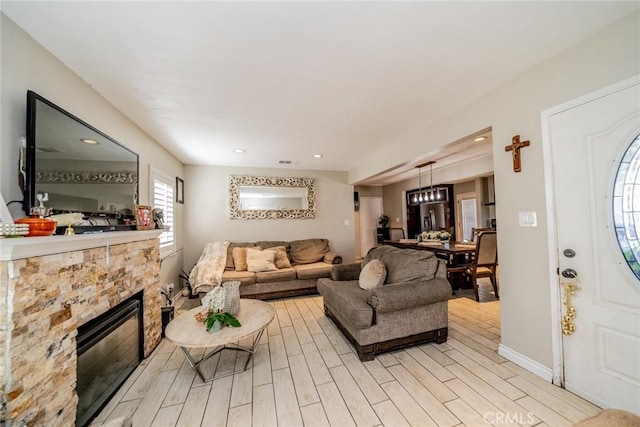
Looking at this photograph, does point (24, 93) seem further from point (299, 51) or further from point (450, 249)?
point (450, 249)

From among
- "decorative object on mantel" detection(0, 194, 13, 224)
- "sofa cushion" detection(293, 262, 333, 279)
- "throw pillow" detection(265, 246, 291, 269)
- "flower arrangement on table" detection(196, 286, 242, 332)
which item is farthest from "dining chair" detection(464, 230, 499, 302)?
"decorative object on mantel" detection(0, 194, 13, 224)

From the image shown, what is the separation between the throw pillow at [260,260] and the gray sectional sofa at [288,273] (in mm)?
77

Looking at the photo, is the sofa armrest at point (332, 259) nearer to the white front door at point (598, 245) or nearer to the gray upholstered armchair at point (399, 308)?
the gray upholstered armchair at point (399, 308)

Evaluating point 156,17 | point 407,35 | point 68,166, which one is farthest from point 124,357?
point 407,35

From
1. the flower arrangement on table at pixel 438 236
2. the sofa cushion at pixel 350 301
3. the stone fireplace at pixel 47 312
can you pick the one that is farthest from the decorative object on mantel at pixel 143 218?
the flower arrangement on table at pixel 438 236

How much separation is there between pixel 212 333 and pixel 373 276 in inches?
64.0

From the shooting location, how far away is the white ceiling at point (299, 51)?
1.33 metres

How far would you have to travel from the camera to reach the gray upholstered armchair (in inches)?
84.7

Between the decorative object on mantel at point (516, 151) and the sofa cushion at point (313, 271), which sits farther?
the sofa cushion at point (313, 271)

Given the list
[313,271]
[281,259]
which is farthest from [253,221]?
[313,271]

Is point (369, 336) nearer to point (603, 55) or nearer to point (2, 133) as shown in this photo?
point (603, 55)

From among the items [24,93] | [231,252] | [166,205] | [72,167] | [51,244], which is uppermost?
[24,93]

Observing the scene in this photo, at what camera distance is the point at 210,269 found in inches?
147

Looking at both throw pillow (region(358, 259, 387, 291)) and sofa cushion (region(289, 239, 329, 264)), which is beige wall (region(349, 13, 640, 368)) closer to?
throw pillow (region(358, 259, 387, 291))
